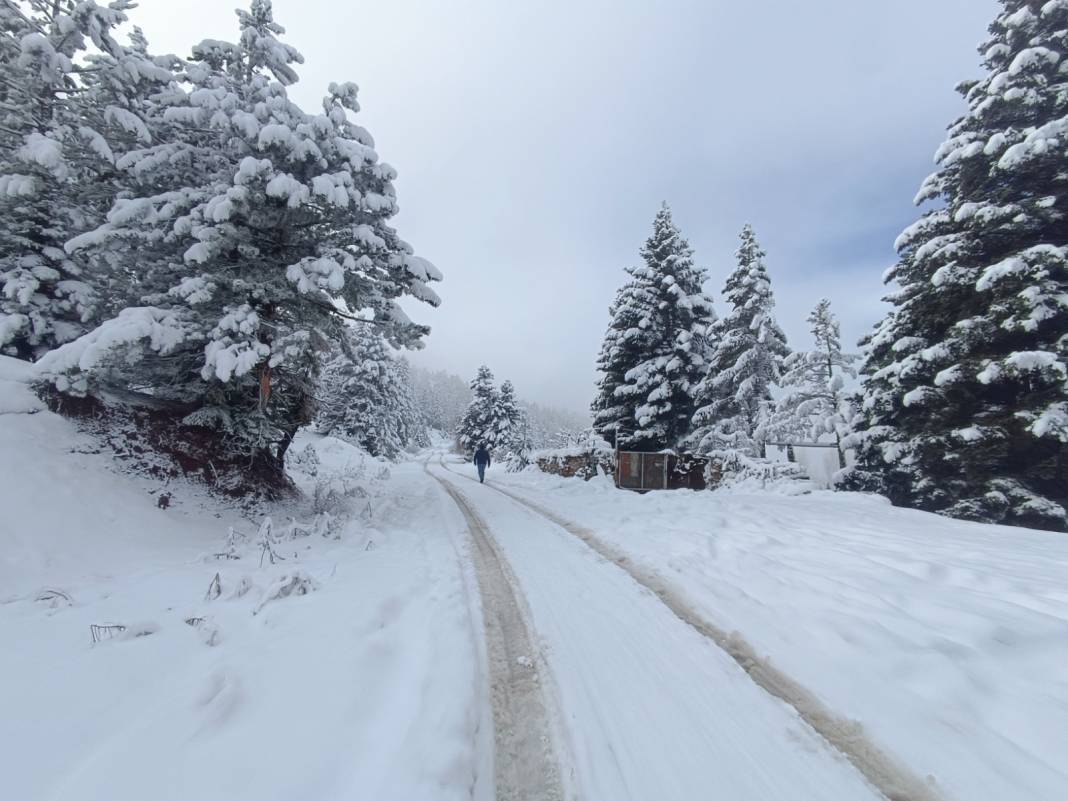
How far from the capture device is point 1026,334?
9328 millimetres

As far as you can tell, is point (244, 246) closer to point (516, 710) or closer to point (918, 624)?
point (516, 710)

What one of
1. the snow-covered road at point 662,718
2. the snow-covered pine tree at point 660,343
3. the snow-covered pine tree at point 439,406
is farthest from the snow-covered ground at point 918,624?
the snow-covered pine tree at point 439,406

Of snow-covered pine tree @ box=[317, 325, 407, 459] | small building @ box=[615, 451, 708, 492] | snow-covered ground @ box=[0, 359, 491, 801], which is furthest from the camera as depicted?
snow-covered pine tree @ box=[317, 325, 407, 459]

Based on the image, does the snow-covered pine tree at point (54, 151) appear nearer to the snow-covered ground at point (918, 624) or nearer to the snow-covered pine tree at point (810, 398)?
the snow-covered ground at point (918, 624)

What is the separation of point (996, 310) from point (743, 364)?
30.3 feet

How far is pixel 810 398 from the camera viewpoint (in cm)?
1931

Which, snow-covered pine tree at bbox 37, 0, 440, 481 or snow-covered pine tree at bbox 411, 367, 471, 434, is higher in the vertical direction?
snow-covered pine tree at bbox 411, 367, 471, 434

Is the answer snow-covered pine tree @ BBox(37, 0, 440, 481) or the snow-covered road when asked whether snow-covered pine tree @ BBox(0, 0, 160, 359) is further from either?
the snow-covered road

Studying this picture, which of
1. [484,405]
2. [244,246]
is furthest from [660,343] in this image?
[484,405]

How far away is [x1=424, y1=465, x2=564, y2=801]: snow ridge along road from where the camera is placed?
2195 mm

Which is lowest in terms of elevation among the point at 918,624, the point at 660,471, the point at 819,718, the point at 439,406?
the point at 819,718

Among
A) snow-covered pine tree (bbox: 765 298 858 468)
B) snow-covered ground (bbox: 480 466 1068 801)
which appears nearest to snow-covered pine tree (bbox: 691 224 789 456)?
snow-covered pine tree (bbox: 765 298 858 468)

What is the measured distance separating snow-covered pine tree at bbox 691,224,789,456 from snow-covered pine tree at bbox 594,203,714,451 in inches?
36.1

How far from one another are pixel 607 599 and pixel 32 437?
850 cm
